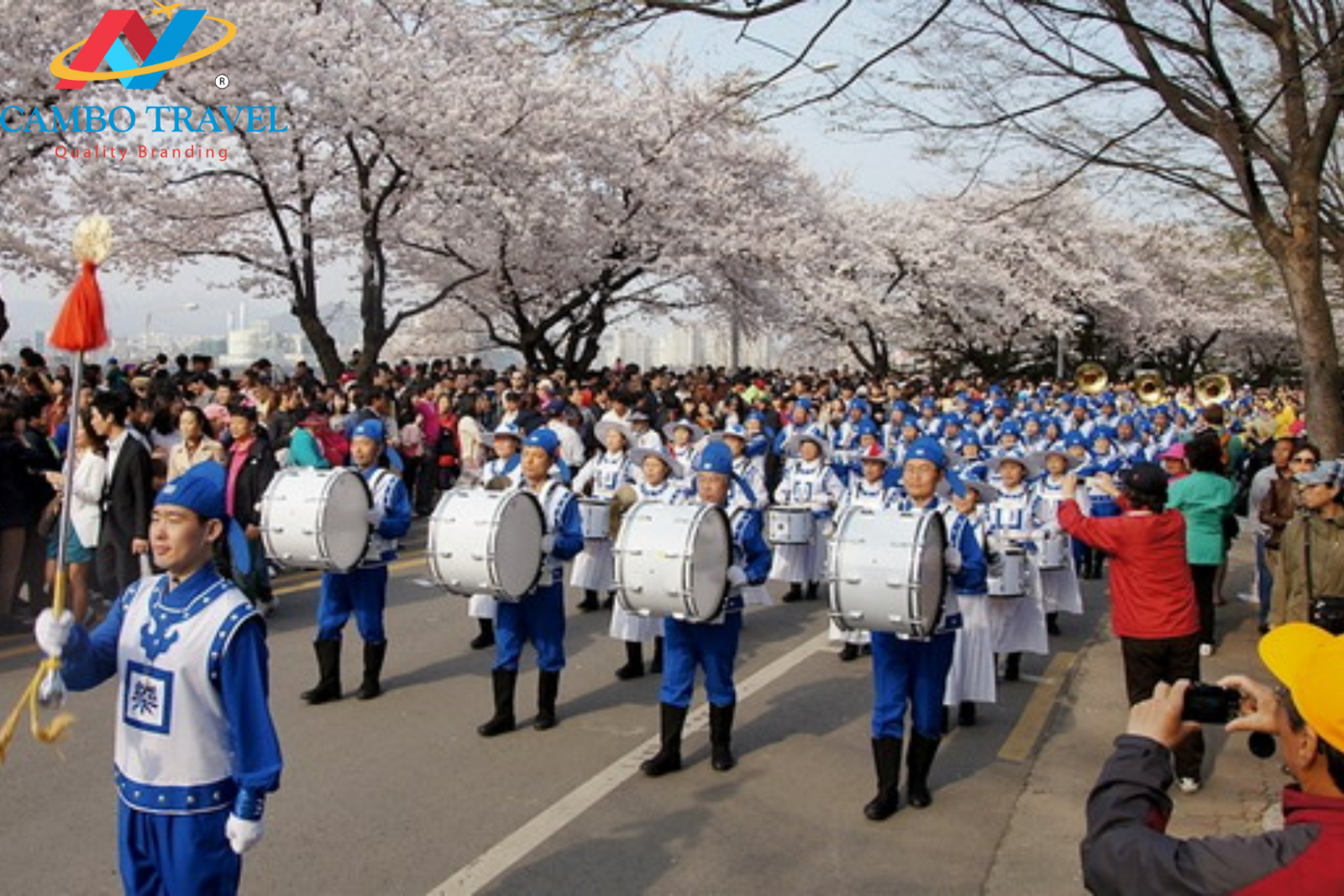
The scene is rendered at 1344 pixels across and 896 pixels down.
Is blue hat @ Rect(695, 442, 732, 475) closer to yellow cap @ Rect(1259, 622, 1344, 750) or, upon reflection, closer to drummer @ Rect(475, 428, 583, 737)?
drummer @ Rect(475, 428, 583, 737)

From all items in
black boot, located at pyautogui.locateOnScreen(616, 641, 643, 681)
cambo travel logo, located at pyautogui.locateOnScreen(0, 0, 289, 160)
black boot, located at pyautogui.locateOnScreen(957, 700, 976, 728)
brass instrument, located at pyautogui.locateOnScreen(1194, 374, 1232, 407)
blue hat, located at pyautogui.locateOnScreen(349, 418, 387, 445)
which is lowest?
black boot, located at pyautogui.locateOnScreen(957, 700, 976, 728)

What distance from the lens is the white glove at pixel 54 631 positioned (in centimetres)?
364

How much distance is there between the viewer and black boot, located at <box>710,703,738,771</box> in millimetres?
6883

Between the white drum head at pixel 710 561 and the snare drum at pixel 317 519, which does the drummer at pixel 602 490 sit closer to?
the snare drum at pixel 317 519

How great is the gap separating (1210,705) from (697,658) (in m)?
4.47

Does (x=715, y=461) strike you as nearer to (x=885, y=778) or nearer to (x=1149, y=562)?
(x=885, y=778)

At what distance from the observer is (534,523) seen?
736 centimetres

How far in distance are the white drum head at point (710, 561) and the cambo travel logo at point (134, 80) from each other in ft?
52.2

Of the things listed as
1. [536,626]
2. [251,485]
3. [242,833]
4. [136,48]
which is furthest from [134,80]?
[242,833]

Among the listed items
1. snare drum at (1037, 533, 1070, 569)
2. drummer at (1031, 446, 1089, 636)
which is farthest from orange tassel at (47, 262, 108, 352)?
snare drum at (1037, 533, 1070, 569)

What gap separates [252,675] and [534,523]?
3.58 metres

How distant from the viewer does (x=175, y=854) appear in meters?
3.72

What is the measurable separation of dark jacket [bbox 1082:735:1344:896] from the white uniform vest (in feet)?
8.38

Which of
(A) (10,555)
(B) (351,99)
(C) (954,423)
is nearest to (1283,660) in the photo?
(A) (10,555)
